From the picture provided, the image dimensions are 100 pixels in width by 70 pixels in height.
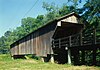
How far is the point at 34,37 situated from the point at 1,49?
13475cm

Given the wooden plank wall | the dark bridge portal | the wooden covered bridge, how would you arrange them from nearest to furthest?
the wooden covered bridge, the wooden plank wall, the dark bridge portal

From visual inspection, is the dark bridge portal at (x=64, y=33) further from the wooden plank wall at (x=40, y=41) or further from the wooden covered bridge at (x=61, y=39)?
the wooden plank wall at (x=40, y=41)

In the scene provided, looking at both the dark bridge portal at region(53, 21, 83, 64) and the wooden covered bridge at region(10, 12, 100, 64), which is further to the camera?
the dark bridge portal at region(53, 21, 83, 64)

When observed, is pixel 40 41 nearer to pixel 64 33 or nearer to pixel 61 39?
pixel 64 33

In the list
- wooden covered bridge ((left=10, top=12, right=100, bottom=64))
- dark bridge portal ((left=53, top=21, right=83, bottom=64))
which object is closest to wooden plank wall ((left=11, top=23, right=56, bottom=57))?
wooden covered bridge ((left=10, top=12, right=100, bottom=64))

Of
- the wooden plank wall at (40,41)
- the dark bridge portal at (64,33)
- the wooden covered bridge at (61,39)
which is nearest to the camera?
the wooden covered bridge at (61,39)

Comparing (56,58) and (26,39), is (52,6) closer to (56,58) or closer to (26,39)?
(26,39)

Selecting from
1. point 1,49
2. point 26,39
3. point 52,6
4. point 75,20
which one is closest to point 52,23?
point 75,20

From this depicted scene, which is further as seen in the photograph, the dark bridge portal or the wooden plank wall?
the dark bridge portal

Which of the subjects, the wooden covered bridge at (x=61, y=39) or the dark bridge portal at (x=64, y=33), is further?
the dark bridge portal at (x=64, y=33)

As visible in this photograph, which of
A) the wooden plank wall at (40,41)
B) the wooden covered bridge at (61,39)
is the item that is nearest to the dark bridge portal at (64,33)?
the wooden covered bridge at (61,39)

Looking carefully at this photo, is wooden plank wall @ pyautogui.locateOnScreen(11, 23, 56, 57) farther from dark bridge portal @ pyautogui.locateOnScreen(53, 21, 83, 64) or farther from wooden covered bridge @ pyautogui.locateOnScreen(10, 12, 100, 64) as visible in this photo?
dark bridge portal @ pyautogui.locateOnScreen(53, 21, 83, 64)

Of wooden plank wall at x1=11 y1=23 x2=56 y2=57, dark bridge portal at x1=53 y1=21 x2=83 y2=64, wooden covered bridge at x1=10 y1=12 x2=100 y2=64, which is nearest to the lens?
wooden covered bridge at x1=10 y1=12 x2=100 y2=64

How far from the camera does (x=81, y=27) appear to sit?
26438 mm
